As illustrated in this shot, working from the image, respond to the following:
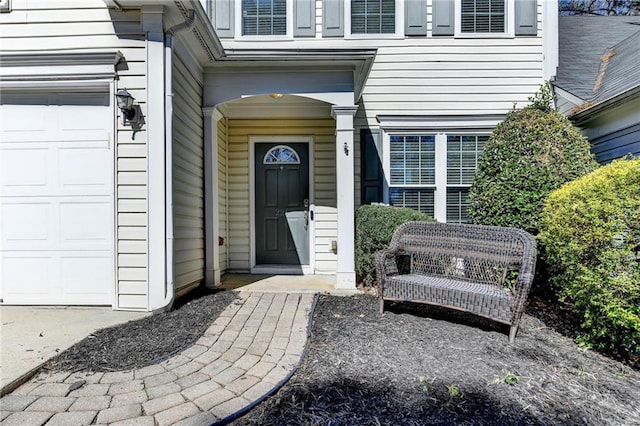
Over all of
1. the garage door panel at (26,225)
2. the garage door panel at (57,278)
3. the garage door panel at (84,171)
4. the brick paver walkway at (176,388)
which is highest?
the garage door panel at (84,171)

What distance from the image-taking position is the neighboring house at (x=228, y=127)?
329 centimetres

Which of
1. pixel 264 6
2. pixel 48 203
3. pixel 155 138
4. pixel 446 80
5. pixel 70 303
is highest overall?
pixel 264 6

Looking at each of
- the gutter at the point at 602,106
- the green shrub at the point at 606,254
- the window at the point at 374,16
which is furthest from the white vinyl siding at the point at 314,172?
the gutter at the point at 602,106

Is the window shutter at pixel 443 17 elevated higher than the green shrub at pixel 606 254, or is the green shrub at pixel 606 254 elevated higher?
the window shutter at pixel 443 17

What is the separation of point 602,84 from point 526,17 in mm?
1490

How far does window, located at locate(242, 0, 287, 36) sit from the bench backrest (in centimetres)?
385

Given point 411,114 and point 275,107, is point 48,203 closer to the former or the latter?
point 275,107

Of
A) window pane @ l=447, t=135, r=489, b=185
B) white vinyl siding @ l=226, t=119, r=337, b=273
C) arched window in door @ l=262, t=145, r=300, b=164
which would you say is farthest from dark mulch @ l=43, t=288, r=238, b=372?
window pane @ l=447, t=135, r=489, b=185

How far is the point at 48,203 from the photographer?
3395 millimetres

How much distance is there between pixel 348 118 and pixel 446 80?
6.99 ft

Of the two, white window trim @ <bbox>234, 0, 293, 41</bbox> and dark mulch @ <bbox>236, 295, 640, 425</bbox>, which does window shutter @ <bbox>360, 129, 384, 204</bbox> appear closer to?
white window trim @ <bbox>234, 0, 293, 41</bbox>

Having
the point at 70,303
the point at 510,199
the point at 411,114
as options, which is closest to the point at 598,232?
the point at 510,199

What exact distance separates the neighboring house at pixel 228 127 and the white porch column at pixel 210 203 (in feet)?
0.06

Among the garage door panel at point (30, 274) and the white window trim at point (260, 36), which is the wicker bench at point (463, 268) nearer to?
the garage door panel at point (30, 274)
